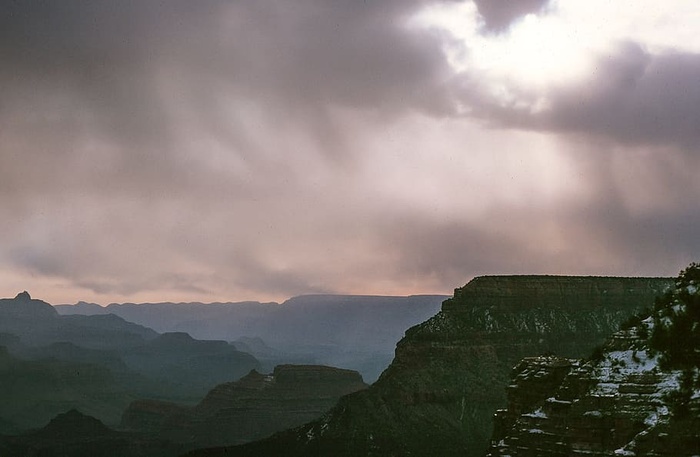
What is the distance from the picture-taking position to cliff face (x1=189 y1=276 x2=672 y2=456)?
17550 centimetres

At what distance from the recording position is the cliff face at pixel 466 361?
175500 mm

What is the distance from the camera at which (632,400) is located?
218 ft

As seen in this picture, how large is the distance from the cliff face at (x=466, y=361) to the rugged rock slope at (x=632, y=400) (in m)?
96.9

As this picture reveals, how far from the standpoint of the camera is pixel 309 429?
7505 inches

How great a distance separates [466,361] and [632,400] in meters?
122

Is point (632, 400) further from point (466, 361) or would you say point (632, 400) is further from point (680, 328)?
point (466, 361)

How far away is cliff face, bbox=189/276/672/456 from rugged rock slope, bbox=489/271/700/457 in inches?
3816

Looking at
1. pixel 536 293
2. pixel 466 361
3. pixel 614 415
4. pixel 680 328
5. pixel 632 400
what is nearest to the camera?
pixel 614 415

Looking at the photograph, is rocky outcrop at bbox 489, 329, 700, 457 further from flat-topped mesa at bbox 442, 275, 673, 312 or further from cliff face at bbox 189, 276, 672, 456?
flat-topped mesa at bbox 442, 275, 673, 312

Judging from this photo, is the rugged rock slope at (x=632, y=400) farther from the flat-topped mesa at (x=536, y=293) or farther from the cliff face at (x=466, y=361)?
the flat-topped mesa at (x=536, y=293)

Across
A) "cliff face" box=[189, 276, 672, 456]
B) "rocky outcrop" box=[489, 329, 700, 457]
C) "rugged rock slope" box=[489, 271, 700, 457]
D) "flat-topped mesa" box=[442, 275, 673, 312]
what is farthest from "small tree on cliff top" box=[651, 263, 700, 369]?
"flat-topped mesa" box=[442, 275, 673, 312]

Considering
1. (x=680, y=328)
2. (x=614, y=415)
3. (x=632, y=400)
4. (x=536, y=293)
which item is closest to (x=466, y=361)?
(x=536, y=293)

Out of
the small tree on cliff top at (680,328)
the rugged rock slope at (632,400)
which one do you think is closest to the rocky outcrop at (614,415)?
the rugged rock slope at (632,400)

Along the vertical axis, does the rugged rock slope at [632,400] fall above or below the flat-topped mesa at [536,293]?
below
